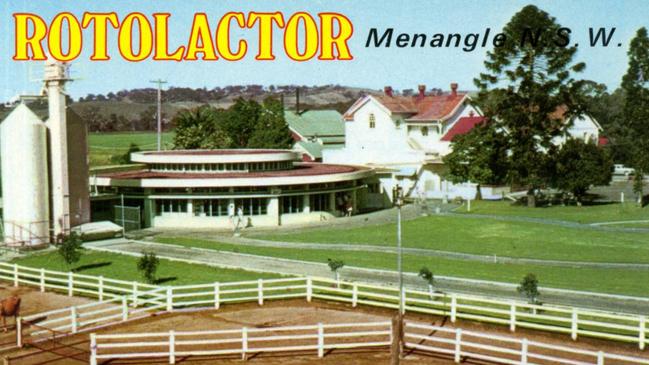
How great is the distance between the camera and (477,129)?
66438 mm

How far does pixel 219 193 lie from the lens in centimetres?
5200

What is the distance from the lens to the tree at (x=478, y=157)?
212 feet

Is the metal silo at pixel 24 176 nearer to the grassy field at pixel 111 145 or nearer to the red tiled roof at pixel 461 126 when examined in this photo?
the red tiled roof at pixel 461 126

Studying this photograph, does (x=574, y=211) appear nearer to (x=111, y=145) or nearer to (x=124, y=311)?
(x=124, y=311)

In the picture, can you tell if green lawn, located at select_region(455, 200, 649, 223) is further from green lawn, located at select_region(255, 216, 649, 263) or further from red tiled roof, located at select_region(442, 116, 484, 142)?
red tiled roof, located at select_region(442, 116, 484, 142)

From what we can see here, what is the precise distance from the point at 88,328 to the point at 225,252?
17.0 m

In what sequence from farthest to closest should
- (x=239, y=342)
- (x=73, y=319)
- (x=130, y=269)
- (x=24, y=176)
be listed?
1. (x=24, y=176)
2. (x=130, y=269)
3. (x=73, y=319)
4. (x=239, y=342)

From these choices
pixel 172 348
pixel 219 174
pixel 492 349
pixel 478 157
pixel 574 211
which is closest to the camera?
pixel 492 349

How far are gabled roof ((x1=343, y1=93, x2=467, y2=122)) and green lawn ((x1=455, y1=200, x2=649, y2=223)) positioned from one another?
734 inches

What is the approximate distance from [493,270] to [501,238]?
434 inches

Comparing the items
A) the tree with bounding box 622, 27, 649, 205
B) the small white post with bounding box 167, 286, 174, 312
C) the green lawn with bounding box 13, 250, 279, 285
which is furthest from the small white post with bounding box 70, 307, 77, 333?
the tree with bounding box 622, 27, 649, 205

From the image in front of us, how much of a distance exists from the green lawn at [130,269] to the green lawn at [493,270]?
199 inches

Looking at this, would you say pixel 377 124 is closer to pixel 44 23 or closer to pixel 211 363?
pixel 44 23

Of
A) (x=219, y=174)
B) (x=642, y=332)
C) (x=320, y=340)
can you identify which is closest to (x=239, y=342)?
(x=320, y=340)
